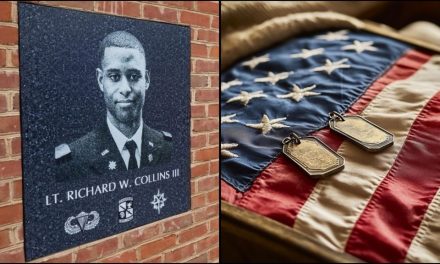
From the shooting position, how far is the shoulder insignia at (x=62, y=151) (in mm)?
1188

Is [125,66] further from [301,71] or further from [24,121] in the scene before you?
[301,71]

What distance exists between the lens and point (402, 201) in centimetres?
118

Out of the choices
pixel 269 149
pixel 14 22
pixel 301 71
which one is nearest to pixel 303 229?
pixel 269 149

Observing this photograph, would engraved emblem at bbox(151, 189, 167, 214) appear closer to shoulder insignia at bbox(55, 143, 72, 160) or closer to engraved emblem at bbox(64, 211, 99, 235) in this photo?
engraved emblem at bbox(64, 211, 99, 235)

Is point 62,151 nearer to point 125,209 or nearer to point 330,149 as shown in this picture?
point 125,209

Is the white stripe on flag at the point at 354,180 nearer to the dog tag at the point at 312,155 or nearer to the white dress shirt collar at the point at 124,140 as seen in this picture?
the dog tag at the point at 312,155

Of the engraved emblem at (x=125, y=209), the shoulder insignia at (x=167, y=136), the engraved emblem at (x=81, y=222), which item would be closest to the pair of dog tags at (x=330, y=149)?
the shoulder insignia at (x=167, y=136)

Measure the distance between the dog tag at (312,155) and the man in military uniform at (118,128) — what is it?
0.44 metres

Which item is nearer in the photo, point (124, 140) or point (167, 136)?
point (124, 140)

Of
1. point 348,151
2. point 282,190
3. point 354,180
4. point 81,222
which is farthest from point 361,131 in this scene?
point 81,222

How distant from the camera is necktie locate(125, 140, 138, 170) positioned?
1.37 meters

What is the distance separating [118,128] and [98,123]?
77mm

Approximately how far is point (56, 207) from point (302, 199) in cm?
69

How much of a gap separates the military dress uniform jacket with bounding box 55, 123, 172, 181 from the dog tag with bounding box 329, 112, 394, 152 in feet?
1.99
